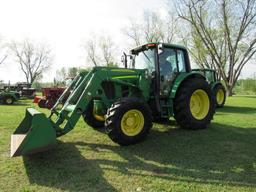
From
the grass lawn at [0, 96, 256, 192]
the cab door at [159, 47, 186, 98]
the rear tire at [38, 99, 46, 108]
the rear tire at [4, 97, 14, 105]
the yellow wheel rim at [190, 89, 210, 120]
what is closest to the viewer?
the grass lawn at [0, 96, 256, 192]

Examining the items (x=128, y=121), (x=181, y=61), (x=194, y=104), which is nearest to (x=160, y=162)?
(x=128, y=121)

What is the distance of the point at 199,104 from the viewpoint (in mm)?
7125

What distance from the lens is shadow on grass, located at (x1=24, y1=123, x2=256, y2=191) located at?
3.69 m

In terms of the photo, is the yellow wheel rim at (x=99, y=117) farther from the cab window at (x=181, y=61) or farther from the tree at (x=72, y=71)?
the tree at (x=72, y=71)

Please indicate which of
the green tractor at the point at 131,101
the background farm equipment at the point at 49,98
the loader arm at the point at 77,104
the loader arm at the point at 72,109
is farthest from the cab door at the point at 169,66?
the background farm equipment at the point at 49,98

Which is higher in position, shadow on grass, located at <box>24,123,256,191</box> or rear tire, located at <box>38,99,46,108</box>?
rear tire, located at <box>38,99,46,108</box>

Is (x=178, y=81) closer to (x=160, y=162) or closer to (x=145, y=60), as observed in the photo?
(x=145, y=60)

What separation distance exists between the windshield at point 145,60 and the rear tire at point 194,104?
0.96 m

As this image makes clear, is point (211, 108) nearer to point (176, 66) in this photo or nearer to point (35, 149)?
point (176, 66)

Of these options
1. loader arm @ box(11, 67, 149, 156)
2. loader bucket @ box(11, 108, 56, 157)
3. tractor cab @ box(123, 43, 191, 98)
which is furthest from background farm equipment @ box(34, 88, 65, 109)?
loader bucket @ box(11, 108, 56, 157)

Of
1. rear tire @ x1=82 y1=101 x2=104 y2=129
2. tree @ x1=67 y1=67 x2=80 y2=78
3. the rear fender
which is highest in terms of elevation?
tree @ x1=67 y1=67 x2=80 y2=78

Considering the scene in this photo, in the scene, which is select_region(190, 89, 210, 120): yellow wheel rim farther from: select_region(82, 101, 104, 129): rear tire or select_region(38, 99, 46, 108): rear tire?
select_region(38, 99, 46, 108): rear tire

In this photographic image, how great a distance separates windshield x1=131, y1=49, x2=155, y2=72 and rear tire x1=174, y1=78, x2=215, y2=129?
96 centimetres

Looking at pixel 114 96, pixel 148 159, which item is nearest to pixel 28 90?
pixel 114 96
